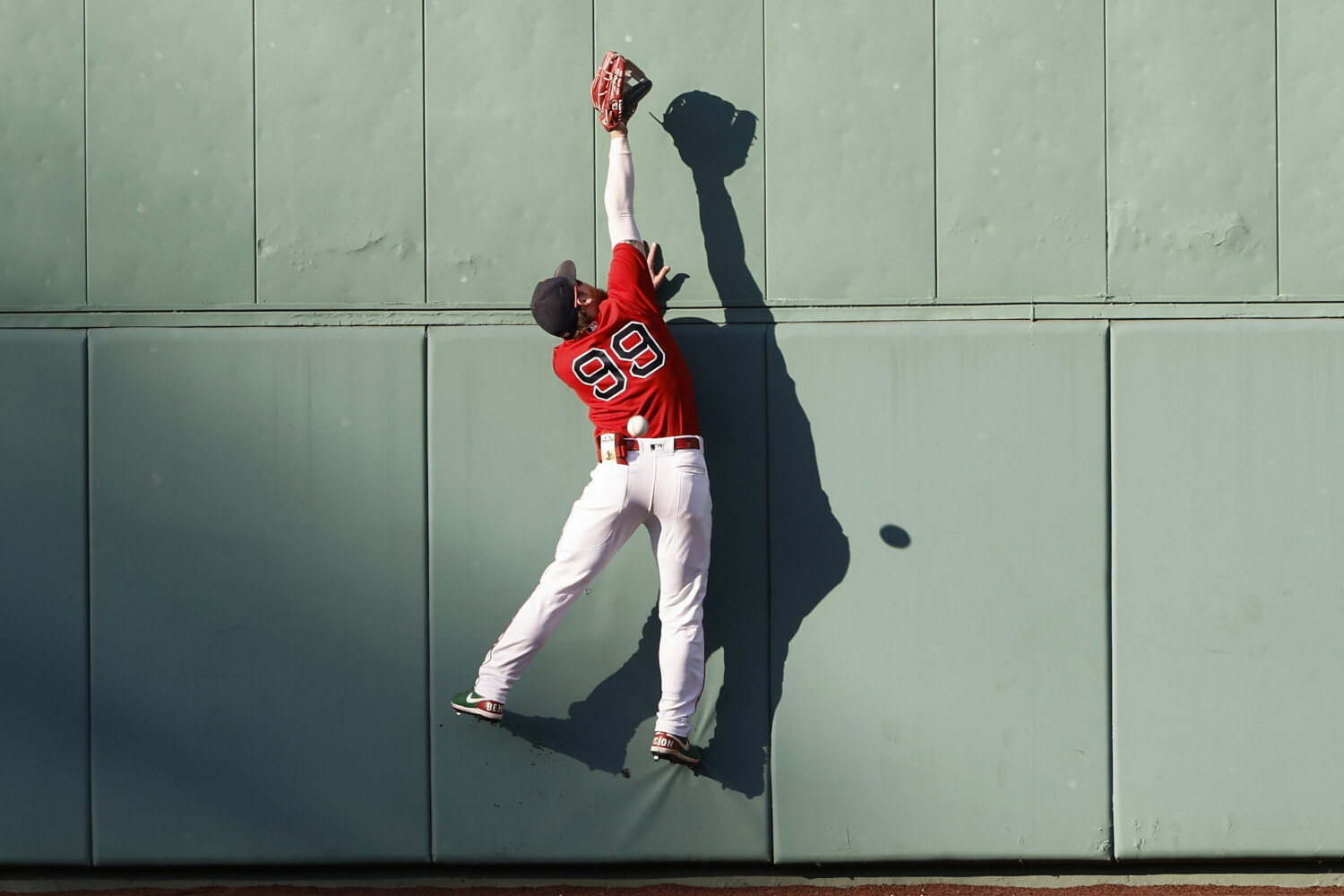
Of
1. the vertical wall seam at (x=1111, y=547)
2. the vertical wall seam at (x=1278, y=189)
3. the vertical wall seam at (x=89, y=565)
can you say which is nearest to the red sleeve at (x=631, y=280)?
the vertical wall seam at (x=1111, y=547)

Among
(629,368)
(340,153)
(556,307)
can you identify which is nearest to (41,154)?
(340,153)

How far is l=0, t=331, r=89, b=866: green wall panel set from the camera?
3170 millimetres

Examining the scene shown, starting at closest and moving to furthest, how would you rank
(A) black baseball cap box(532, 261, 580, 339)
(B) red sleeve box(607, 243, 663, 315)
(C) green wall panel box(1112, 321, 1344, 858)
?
(A) black baseball cap box(532, 261, 580, 339), (B) red sleeve box(607, 243, 663, 315), (C) green wall panel box(1112, 321, 1344, 858)

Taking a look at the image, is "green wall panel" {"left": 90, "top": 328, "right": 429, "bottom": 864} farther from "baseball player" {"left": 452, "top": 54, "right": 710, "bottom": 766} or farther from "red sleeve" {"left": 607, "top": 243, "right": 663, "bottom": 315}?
"red sleeve" {"left": 607, "top": 243, "right": 663, "bottom": 315}

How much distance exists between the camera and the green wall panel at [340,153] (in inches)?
126

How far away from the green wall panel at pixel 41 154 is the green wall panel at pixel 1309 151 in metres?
4.71

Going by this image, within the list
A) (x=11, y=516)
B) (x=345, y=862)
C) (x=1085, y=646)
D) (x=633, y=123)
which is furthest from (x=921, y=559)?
(x=11, y=516)

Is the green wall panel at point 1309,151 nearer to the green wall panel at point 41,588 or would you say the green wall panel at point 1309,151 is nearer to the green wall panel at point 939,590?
the green wall panel at point 939,590

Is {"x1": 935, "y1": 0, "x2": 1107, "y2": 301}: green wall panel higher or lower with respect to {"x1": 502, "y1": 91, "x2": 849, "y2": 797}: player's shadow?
higher

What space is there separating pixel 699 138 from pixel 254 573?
8.00ft

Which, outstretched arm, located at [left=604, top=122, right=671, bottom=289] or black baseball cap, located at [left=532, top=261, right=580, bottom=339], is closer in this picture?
black baseball cap, located at [left=532, top=261, right=580, bottom=339]

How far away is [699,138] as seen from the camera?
3.22 m

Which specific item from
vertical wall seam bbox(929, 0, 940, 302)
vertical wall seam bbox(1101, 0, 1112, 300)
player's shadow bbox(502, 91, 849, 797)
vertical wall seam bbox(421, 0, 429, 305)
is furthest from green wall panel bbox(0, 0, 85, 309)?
vertical wall seam bbox(1101, 0, 1112, 300)

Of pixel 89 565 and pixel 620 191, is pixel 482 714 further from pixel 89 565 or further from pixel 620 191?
pixel 620 191
